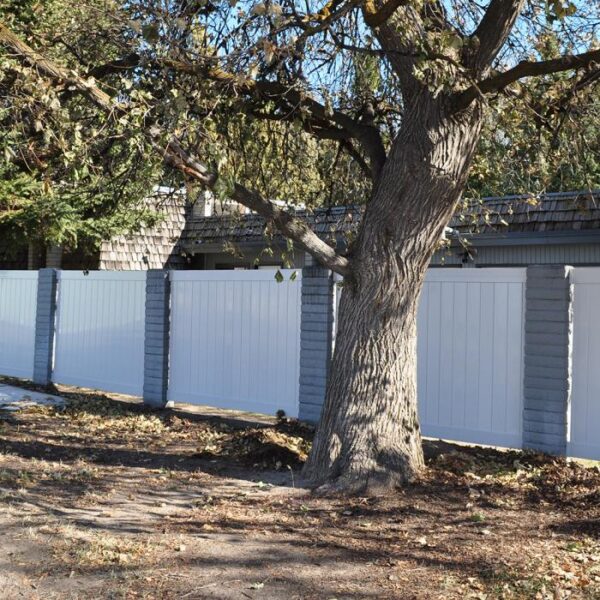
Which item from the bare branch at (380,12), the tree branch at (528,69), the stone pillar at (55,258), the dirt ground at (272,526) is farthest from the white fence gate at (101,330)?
the tree branch at (528,69)

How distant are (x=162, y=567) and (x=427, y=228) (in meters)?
3.43

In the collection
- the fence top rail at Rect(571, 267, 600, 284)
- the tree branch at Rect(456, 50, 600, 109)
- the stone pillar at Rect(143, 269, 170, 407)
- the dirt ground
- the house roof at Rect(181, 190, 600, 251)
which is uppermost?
the tree branch at Rect(456, 50, 600, 109)

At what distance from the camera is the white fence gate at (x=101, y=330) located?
470 inches

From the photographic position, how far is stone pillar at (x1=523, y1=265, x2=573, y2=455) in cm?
770

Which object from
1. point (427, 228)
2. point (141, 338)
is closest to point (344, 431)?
point (427, 228)

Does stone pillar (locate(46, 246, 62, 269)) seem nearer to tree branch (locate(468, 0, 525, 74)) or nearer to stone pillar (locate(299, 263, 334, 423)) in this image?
stone pillar (locate(299, 263, 334, 423))

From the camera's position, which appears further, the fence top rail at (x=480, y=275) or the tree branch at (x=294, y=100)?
the fence top rail at (x=480, y=275)

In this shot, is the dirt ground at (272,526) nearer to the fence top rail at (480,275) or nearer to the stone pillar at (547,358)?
the stone pillar at (547,358)

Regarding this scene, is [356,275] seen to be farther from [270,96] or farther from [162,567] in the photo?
[162,567]

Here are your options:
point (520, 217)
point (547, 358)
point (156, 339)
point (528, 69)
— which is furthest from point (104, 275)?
point (528, 69)

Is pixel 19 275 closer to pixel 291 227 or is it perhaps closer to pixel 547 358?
pixel 291 227

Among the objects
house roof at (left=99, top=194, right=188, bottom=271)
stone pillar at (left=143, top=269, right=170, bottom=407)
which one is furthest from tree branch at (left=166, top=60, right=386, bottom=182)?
house roof at (left=99, top=194, right=188, bottom=271)

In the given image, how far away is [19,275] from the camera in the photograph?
14328 millimetres

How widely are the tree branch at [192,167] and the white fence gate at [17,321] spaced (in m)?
7.38
